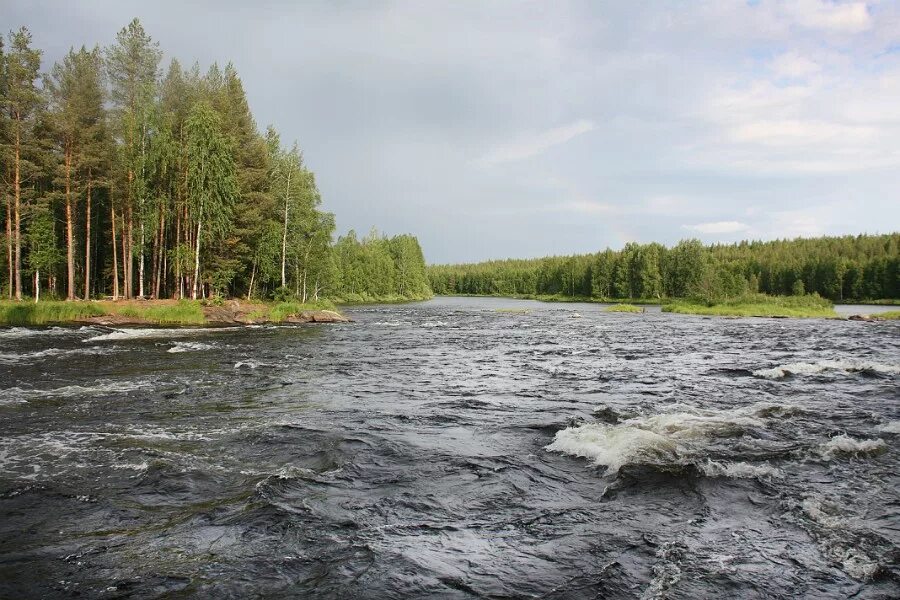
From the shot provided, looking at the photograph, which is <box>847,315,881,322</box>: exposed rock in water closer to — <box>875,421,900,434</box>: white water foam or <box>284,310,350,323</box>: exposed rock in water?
<box>284,310,350,323</box>: exposed rock in water

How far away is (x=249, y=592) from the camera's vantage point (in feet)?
17.0

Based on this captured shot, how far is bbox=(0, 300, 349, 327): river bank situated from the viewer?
35.8m

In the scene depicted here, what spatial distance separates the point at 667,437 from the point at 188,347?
22461 millimetres

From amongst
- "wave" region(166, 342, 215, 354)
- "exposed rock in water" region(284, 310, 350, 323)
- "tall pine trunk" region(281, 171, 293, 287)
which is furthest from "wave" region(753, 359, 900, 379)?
"tall pine trunk" region(281, 171, 293, 287)

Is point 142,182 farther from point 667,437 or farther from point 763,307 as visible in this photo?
point 763,307

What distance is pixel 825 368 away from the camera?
68.3 feet

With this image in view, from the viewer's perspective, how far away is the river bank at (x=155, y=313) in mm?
35844

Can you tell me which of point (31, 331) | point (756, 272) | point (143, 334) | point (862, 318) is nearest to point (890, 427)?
point (143, 334)

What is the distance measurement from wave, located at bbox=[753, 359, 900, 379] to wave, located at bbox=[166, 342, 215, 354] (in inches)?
951

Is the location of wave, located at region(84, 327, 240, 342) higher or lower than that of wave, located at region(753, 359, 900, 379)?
higher

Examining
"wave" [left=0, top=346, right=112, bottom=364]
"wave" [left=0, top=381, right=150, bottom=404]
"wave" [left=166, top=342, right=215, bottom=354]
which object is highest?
"wave" [left=0, top=346, right=112, bottom=364]

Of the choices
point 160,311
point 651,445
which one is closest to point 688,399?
point 651,445

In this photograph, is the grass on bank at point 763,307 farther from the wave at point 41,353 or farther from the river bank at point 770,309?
the wave at point 41,353

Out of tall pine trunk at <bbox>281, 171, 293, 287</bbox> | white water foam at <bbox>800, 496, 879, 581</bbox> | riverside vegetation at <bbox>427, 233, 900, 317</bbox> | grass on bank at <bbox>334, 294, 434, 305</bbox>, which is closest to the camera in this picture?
white water foam at <bbox>800, 496, 879, 581</bbox>
